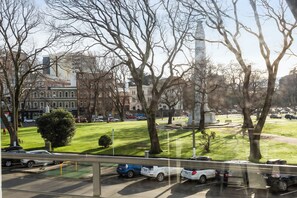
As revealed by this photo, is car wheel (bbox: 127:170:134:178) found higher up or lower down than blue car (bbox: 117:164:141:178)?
lower down

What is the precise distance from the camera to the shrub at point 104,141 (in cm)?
284

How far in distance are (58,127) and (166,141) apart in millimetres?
1126

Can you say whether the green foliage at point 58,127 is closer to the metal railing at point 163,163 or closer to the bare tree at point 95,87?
the bare tree at point 95,87

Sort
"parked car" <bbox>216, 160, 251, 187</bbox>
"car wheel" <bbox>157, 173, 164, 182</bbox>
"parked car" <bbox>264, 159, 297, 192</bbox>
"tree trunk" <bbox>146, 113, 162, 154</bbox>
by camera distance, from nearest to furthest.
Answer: "parked car" <bbox>264, 159, 297, 192</bbox>, "parked car" <bbox>216, 160, 251, 187</bbox>, "car wheel" <bbox>157, 173, 164, 182</bbox>, "tree trunk" <bbox>146, 113, 162, 154</bbox>

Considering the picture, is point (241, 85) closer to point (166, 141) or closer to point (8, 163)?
point (166, 141)

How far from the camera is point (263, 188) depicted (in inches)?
57.3

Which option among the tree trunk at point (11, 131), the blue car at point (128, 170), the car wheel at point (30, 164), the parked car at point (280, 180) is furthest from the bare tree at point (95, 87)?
the parked car at point (280, 180)

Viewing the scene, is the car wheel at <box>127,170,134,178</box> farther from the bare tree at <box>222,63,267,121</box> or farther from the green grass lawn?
the bare tree at <box>222,63,267,121</box>

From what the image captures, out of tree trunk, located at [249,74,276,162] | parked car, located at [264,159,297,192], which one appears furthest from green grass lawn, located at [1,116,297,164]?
parked car, located at [264,159,297,192]

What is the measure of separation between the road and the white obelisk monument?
101 cm

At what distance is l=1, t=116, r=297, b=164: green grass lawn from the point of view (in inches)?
89.7

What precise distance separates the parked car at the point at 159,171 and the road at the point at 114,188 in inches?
1.2

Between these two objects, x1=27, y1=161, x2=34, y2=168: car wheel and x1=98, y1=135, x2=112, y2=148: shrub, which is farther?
x1=98, y1=135, x2=112, y2=148: shrub

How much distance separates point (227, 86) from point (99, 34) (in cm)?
152
